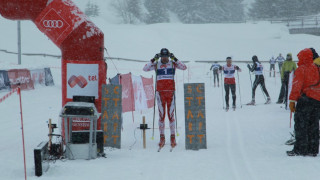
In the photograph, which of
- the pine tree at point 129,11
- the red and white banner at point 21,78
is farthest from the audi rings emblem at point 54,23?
the pine tree at point 129,11

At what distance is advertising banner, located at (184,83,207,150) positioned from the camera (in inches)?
319

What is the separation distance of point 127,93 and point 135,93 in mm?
598

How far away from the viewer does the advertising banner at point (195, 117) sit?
810 cm

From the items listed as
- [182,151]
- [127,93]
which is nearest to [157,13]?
[127,93]

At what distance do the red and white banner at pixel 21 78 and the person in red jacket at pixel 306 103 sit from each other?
15.1 metres

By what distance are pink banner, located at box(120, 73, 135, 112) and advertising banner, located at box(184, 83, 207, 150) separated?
422cm

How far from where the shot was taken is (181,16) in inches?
3115

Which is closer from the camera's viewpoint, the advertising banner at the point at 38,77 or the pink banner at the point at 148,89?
the pink banner at the point at 148,89

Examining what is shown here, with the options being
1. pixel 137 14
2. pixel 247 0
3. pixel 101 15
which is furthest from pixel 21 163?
pixel 247 0

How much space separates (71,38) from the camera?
26.7 feet

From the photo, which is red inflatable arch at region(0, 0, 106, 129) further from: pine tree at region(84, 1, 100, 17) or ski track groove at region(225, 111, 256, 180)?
pine tree at region(84, 1, 100, 17)

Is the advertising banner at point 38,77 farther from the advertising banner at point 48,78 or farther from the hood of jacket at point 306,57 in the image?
the hood of jacket at point 306,57

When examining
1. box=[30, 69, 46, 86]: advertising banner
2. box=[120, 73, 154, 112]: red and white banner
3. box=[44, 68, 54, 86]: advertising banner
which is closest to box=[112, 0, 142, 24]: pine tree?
box=[44, 68, 54, 86]: advertising banner

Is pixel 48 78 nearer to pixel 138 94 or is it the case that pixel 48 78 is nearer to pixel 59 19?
pixel 138 94
